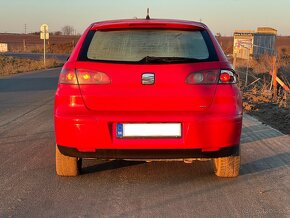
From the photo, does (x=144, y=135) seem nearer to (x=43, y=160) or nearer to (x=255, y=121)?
(x=43, y=160)

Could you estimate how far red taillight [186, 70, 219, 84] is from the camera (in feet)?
14.5

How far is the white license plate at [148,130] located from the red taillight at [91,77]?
0.45 m

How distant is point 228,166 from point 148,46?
151cm

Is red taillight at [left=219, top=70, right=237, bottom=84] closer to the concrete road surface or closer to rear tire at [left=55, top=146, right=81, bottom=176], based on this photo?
the concrete road surface

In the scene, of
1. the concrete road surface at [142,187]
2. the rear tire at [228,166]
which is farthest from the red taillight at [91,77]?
the rear tire at [228,166]

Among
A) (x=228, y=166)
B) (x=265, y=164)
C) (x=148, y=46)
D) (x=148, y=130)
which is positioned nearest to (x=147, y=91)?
(x=148, y=130)

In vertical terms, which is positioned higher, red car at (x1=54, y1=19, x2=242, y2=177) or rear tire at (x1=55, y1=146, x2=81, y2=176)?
red car at (x1=54, y1=19, x2=242, y2=177)

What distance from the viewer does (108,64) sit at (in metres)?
4.46

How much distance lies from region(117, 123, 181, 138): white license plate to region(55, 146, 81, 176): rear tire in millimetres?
827

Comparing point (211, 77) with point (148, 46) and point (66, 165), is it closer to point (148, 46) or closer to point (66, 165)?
point (148, 46)

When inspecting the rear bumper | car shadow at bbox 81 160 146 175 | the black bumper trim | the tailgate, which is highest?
the tailgate

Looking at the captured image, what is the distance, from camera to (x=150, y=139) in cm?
437

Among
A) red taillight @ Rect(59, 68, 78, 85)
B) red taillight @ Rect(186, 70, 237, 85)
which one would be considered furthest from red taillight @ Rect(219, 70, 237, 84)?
red taillight @ Rect(59, 68, 78, 85)

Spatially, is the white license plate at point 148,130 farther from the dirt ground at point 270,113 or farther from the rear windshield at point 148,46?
the dirt ground at point 270,113
